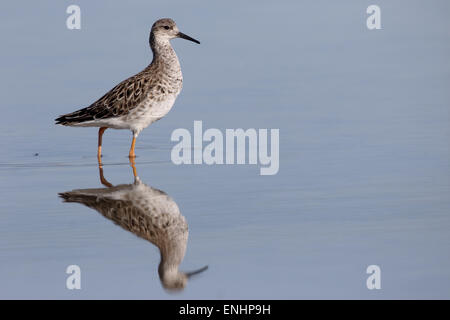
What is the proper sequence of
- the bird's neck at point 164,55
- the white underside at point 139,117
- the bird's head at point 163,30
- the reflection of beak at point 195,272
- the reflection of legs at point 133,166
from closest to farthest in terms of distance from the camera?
1. the reflection of beak at point 195,272
2. the reflection of legs at point 133,166
3. the white underside at point 139,117
4. the bird's neck at point 164,55
5. the bird's head at point 163,30

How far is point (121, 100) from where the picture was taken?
45.3 ft

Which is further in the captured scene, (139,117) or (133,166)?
(139,117)

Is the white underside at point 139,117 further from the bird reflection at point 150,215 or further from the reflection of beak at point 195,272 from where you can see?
the reflection of beak at point 195,272

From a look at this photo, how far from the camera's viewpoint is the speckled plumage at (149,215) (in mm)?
8273

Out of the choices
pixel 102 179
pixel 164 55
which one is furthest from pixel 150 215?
pixel 164 55

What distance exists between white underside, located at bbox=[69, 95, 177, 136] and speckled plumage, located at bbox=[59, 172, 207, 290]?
210 cm

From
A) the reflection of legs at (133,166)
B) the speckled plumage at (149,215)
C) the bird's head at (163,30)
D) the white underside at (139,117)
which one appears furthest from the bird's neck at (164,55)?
the speckled plumage at (149,215)

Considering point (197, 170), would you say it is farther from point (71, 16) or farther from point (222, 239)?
point (71, 16)

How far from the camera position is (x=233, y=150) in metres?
13.5

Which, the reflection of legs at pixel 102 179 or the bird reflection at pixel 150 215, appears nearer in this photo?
the bird reflection at pixel 150 215

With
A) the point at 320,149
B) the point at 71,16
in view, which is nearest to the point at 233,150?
the point at 320,149

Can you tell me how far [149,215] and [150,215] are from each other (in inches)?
0.5

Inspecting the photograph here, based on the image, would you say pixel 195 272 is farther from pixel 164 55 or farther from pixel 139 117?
pixel 164 55

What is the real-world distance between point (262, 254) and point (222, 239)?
24.8 inches
